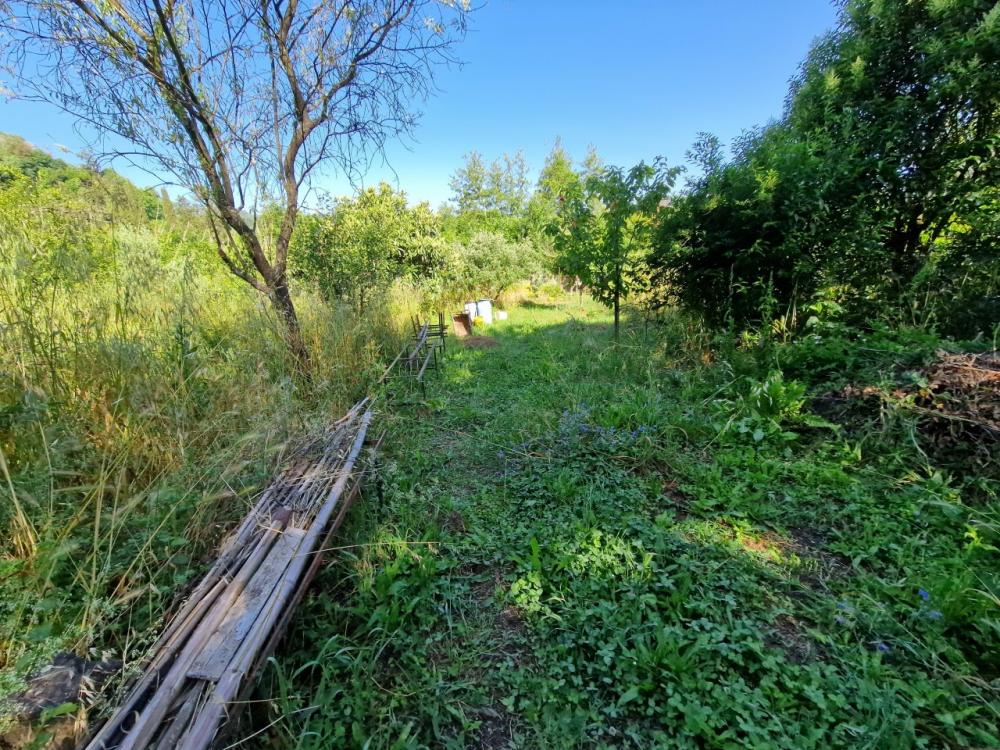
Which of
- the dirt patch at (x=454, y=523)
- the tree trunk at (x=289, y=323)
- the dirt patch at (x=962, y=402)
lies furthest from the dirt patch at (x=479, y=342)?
the dirt patch at (x=962, y=402)

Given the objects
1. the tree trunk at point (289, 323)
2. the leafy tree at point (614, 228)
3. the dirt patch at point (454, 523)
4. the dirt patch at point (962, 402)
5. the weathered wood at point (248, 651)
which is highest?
the leafy tree at point (614, 228)

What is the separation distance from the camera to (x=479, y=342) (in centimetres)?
775

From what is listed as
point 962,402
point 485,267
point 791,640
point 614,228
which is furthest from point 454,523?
point 485,267

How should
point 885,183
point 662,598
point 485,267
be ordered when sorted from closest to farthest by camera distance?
point 662,598 → point 885,183 → point 485,267

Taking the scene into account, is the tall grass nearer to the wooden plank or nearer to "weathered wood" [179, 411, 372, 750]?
the wooden plank

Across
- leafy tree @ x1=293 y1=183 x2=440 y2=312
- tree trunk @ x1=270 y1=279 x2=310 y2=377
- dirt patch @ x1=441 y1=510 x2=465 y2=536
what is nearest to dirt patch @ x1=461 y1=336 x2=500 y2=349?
leafy tree @ x1=293 y1=183 x2=440 y2=312

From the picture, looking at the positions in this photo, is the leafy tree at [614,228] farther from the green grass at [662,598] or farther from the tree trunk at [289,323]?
the tree trunk at [289,323]

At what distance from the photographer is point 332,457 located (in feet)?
7.42

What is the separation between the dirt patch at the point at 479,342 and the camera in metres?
7.43

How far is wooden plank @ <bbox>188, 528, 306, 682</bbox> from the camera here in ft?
3.72

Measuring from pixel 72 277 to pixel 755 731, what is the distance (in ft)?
11.1

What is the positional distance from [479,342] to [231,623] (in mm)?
6664

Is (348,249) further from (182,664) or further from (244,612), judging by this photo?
(182,664)

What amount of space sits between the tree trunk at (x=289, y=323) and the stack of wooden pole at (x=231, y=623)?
1.92 meters
